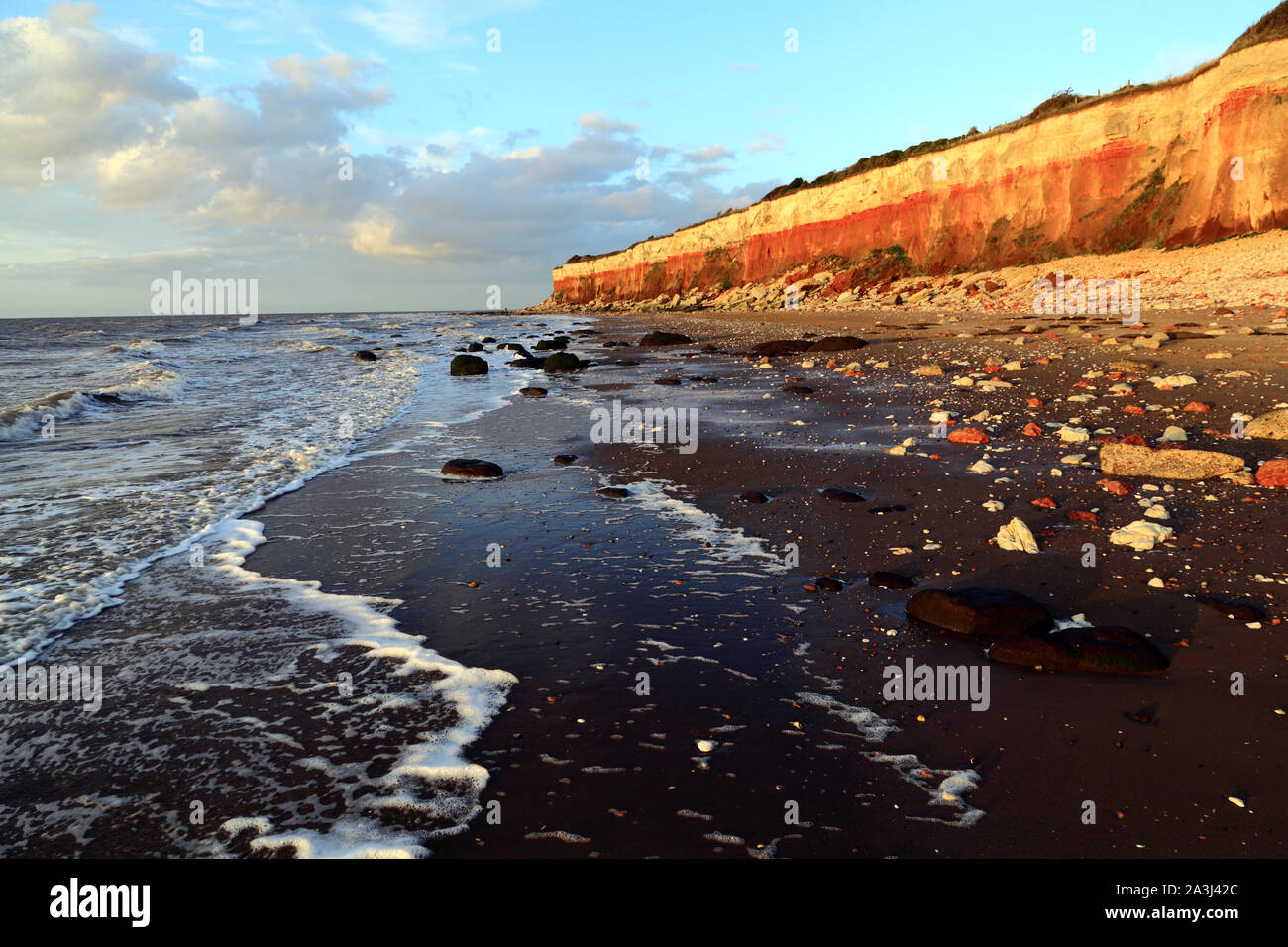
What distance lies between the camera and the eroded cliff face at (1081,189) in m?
27.4

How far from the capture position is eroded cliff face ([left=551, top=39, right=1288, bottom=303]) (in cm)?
2738

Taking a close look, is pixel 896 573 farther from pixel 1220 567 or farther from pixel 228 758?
pixel 228 758

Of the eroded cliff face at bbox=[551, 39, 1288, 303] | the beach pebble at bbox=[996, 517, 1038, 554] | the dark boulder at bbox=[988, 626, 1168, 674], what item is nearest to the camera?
the dark boulder at bbox=[988, 626, 1168, 674]

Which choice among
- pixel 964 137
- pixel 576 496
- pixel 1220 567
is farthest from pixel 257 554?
pixel 964 137

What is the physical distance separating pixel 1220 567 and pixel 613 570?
4.88 m

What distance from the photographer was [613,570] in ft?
20.6

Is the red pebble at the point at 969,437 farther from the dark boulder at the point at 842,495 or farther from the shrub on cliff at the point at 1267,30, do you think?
the shrub on cliff at the point at 1267,30

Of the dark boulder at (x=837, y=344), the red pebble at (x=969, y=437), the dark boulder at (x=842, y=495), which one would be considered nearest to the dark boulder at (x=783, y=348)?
the dark boulder at (x=837, y=344)

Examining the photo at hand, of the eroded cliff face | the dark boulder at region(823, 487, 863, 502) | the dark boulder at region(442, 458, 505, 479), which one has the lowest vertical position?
the dark boulder at region(823, 487, 863, 502)

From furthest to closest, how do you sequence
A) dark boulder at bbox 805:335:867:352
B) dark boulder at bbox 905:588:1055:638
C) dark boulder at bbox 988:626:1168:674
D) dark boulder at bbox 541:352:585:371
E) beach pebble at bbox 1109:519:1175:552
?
dark boulder at bbox 541:352:585:371 → dark boulder at bbox 805:335:867:352 → beach pebble at bbox 1109:519:1175:552 → dark boulder at bbox 905:588:1055:638 → dark boulder at bbox 988:626:1168:674

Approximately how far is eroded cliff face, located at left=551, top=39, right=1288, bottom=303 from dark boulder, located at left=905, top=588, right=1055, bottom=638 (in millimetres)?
31486

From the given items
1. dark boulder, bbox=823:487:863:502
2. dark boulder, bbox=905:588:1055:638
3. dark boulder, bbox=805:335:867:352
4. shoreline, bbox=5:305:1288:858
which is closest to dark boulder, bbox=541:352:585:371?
dark boulder, bbox=805:335:867:352

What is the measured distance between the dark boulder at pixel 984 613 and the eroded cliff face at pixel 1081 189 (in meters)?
31.5

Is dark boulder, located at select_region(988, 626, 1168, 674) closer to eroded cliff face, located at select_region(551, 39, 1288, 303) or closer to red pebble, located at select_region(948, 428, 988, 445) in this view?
red pebble, located at select_region(948, 428, 988, 445)
